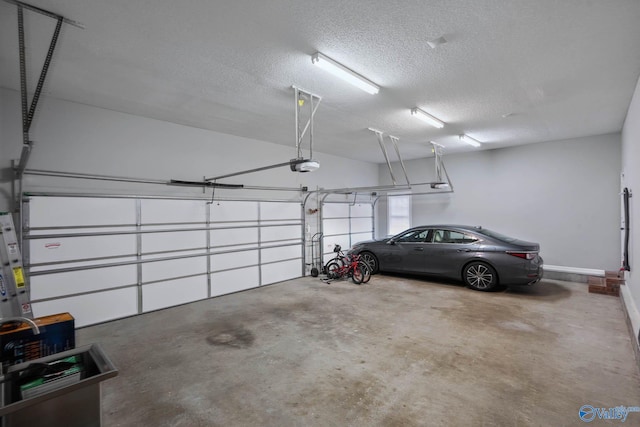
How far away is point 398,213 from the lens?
9352mm

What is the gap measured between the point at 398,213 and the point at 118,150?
751cm

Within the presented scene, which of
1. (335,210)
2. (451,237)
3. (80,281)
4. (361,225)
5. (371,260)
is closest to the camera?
(80,281)

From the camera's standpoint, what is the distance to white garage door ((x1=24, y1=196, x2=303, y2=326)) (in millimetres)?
3891

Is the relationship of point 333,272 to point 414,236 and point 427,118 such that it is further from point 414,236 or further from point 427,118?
point 427,118

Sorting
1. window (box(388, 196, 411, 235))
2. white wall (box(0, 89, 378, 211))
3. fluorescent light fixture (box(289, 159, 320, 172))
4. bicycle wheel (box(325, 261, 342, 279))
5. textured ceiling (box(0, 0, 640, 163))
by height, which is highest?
textured ceiling (box(0, 0, 640, 163))

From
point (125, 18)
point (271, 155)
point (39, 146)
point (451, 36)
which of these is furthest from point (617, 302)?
point (39, 146)

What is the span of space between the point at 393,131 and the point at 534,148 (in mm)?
3854

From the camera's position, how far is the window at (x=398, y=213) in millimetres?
9105

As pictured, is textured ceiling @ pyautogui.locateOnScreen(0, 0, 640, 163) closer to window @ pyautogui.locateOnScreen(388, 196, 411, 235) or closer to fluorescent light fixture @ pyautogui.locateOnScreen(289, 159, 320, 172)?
fluorescent light fixture @ pyautogui.locateOnScreen(289, 159, 320, 172)

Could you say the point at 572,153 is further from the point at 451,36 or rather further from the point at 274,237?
the point at 274,237

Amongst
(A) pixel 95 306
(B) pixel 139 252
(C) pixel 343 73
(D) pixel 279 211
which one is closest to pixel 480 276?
(D) pixel 279 211

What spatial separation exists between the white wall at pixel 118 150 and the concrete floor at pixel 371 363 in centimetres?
214

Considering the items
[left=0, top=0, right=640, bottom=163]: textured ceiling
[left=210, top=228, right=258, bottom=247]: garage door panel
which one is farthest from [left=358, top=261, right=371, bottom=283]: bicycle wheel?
[left=0, top=0, right=640, bottom=163]: textured ceiling

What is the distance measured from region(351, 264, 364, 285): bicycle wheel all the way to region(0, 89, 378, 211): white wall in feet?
8.32
